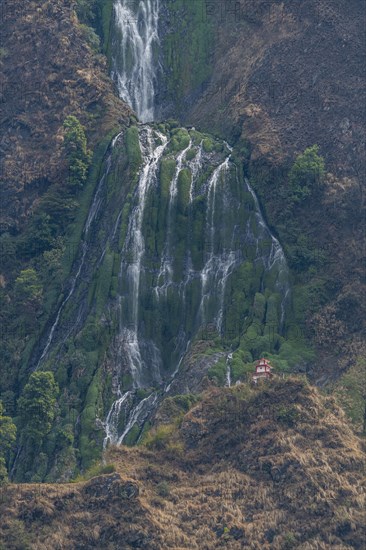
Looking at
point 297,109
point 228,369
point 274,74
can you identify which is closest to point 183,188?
point 297,109

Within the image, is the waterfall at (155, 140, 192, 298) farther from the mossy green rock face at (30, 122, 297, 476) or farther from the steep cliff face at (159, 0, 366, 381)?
the steep cliff face at (159, 0, 366, 381)

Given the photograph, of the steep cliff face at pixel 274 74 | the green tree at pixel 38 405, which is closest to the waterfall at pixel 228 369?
the green tree at pixel 38 405

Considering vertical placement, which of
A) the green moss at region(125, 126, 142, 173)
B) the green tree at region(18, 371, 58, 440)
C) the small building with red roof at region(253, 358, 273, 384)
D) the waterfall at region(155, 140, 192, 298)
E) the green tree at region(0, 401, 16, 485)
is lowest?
the green tree at region(0, 401, 16, 485)

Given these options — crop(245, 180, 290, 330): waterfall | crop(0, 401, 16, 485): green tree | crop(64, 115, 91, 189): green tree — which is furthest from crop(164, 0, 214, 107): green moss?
crop(0, 401, 16, 485): green tree

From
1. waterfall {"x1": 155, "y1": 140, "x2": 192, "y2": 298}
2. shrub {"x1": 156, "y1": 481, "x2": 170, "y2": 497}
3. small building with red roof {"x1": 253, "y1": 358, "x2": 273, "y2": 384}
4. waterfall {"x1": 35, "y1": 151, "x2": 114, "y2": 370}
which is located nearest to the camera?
shrub {"x1": 156, "y1": 481, "x2": 170, "y2": 497}

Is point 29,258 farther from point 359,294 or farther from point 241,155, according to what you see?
point 359,294

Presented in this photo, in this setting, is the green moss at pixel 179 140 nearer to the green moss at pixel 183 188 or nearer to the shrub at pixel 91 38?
the green moss at pixel 183 188
